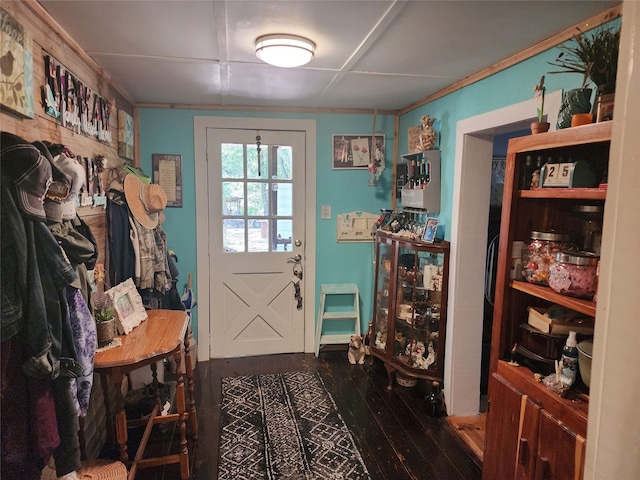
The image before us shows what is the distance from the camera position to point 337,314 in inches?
141

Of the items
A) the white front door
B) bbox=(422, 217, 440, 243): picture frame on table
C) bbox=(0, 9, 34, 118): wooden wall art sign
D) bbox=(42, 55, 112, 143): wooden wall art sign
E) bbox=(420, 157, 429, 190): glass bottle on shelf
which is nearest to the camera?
bbox=(0, 9, 34, 118): wooden wall art sign

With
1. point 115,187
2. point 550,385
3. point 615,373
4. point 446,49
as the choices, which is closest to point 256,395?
point 115,187

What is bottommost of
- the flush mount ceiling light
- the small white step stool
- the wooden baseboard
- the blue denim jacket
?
the wooden baseboard

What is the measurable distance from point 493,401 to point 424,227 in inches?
56.5

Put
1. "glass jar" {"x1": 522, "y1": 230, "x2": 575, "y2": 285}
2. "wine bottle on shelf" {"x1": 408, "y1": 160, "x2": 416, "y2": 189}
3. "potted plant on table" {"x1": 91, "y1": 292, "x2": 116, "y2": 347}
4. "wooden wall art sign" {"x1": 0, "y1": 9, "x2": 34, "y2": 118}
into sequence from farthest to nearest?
"wine bottle on shelf" {"x1": 408, "y1": 160, "x2": 416, "y2": 189} → "potted plant on table" {"x1": 91, "y1": 292, "x2": 116, "y2": 347} → "glass jar" {"x1": 522, "y1": 230, "x2": 575, "y2": 285} → "wooden wall art sign" {"x1": 0, "y1": 9, "x2": 34, "y2": 118}

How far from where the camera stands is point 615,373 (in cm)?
50

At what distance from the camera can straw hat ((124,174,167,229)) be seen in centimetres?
246

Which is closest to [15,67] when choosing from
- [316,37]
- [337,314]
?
[316,37]

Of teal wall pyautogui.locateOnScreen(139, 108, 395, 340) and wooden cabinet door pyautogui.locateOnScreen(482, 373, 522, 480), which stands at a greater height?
teal wall pyautogui.locateOnScreen(139, 108, 395, 340)

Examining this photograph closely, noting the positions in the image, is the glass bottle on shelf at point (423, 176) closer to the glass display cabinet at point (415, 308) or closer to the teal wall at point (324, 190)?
the glass display cabinet at point (415, 308)

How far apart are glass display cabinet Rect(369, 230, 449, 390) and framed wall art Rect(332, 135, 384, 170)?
0.82 meters

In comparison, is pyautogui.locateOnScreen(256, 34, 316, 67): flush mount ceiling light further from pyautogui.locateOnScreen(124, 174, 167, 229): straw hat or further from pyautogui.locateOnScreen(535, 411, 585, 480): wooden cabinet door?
pyautogui.locateOnScreen(535, 411, 585, 480): wooden cabinet door

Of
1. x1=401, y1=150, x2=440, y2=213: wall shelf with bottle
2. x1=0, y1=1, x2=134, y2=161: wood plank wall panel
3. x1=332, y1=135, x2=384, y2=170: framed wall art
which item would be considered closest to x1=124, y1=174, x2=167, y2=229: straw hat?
x1=0, y1=1, x2=134, y2=161: wood plank wall panel

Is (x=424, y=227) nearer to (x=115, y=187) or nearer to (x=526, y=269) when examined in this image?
(x=526, y=269)
